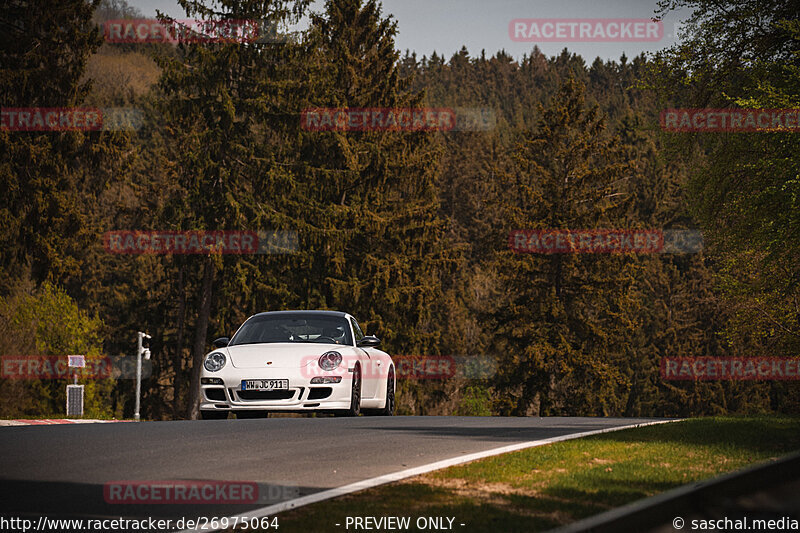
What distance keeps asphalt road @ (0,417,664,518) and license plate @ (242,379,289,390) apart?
51 cm

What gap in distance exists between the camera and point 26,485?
8.16 metres

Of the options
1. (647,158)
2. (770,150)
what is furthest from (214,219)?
(647,158)

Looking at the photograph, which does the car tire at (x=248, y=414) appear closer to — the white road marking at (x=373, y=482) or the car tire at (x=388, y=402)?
the car tire at (x=388, y=402)

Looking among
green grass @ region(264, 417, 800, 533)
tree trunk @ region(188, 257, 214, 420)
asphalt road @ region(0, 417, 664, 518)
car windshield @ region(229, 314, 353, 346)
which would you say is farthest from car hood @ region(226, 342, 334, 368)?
tree trunk @ region(188, 257, 214, 420)

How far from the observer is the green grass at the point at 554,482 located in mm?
6965

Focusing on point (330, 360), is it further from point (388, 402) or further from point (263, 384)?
point (388, 402)

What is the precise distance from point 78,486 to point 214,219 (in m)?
33.8

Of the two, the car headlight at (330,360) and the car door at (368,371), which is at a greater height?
the car headlight at (330,360)

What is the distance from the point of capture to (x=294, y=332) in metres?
17.2

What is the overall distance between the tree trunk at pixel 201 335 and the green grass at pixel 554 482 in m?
29.7

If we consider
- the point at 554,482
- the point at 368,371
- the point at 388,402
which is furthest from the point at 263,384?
the point at 554,482

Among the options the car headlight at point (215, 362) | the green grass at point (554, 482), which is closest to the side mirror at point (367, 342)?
the car headlight at point (215, 362)

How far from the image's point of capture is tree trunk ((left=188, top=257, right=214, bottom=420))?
4075cm

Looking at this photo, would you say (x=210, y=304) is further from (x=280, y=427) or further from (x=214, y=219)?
(x=280, y=427)
